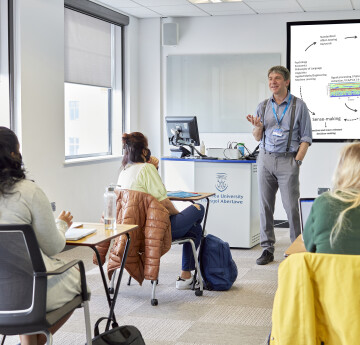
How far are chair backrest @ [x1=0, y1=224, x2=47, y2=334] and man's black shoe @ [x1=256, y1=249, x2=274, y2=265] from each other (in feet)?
11.0

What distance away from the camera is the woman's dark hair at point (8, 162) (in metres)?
2.52

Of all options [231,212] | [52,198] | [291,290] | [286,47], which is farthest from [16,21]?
[291,290]

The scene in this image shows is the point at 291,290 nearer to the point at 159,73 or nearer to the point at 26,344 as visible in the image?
the point at 26,344

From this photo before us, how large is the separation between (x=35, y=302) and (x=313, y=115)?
597cm

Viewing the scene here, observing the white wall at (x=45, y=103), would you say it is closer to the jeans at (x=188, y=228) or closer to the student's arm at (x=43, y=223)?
the jeans at (x=188, y=228)

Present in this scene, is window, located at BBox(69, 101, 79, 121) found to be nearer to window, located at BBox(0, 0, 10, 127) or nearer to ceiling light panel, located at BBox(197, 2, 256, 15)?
window, located at BBox(0, 0, 10, 127)

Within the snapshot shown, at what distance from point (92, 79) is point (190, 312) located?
12.6 ft

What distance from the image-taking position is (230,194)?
20.2ft

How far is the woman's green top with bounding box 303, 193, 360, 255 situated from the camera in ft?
7.11

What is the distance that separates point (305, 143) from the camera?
5395 mm

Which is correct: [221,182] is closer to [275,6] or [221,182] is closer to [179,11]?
[275,6]


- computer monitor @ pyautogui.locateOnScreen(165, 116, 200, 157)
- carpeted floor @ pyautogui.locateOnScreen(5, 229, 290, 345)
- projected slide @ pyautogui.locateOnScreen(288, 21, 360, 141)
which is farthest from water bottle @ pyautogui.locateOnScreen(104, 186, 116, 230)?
projected slide @ pyautogui.locateOnScreen(288, 21, 360, 141)

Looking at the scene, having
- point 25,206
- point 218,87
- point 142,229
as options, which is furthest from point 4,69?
point 25,206

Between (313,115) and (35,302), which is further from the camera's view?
(313,115)
